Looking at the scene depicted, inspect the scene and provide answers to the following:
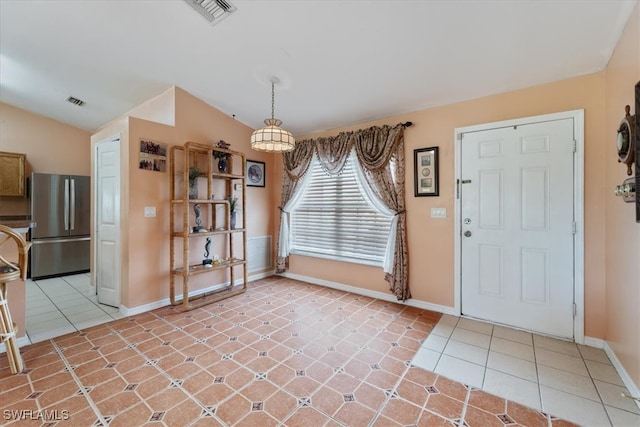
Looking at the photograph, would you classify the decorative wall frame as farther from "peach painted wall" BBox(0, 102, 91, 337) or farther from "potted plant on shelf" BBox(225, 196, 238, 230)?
"peach painted wall" BBox(0, 102, 91, 337)

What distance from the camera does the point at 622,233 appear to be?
201 cm

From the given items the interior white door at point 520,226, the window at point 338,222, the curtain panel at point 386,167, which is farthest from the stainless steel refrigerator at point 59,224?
the interior white door at point 520,226

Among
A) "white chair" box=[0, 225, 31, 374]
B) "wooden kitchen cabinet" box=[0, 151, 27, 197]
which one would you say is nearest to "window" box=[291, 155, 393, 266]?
"white chair" box=[0, 225, 31, 374]

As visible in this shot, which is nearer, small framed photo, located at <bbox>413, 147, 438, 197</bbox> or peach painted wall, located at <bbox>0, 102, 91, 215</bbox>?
small framed photo, located at <bbox>413, 147, 438, 197</bbox>

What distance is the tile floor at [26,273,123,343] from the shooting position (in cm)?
277

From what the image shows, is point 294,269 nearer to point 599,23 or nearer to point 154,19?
point 154,19

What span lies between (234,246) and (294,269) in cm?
107

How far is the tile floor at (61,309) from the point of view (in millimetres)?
2775

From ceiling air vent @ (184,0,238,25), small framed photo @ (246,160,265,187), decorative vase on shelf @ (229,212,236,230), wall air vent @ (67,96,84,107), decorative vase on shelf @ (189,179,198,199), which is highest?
wall air vent @ (67,96,84,107)

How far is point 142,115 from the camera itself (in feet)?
13.3

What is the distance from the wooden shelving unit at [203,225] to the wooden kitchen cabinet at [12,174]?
3.51 m

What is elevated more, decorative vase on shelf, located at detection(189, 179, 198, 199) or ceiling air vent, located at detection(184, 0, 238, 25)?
ceiling air vent, located at detection(184, 0, 238, 25)

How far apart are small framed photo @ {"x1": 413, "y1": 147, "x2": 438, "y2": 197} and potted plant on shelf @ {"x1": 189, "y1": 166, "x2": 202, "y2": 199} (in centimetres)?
277

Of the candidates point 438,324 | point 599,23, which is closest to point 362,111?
point 599,23
